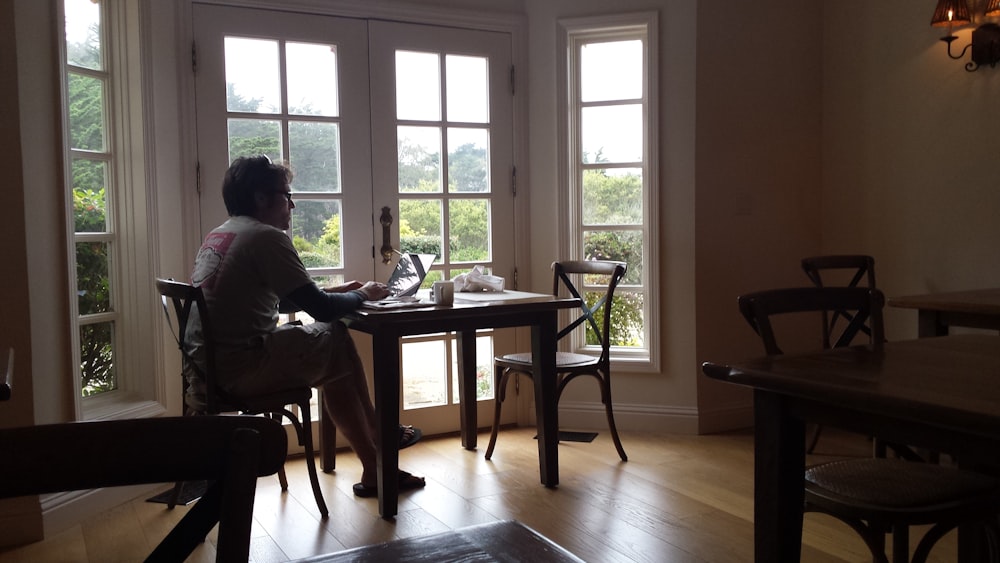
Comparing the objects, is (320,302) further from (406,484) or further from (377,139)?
(377,139)

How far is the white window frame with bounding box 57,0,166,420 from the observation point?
348cm

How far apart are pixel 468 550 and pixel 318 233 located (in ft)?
10.5

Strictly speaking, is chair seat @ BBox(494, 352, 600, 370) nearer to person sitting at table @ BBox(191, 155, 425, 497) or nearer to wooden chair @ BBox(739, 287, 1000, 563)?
person sitting at table @ BBox(191, 155, 425, 497)

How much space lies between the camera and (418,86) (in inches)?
167

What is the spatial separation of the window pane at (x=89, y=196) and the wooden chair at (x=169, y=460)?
2756 millimetres

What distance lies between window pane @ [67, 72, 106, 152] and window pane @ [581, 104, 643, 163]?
7.73 feet

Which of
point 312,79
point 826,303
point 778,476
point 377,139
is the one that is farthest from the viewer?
point 377,139

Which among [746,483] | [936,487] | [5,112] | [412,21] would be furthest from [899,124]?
[5,112]

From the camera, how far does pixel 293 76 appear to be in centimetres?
393

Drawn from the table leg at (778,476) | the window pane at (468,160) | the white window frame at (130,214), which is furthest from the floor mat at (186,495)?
the table leg at (778,476)

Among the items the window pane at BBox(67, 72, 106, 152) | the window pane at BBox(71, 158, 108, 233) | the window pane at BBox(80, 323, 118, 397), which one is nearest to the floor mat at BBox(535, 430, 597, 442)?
the window pane at BBox(80, 323, 118, 397)

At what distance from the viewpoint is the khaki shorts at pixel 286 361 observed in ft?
9.62

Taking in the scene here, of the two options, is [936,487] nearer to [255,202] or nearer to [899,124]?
[255,202]

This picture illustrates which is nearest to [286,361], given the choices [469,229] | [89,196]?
[89,196]
